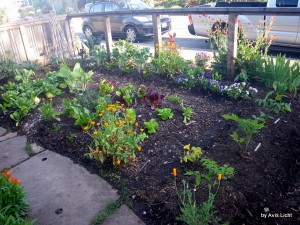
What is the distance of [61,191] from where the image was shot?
283 centimetres

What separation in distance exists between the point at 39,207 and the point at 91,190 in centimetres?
52

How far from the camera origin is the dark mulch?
2424 mm

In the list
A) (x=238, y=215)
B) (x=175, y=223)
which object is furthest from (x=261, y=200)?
(x=175, y=223)

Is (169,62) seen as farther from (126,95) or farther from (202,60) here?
(126,95)

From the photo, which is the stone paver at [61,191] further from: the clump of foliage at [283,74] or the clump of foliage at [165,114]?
the clump of foliage at [283,74]

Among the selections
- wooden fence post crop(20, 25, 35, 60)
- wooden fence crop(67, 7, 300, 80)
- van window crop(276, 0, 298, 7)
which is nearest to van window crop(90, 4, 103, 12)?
wooden fence post crop(20, 25, 35, 60)

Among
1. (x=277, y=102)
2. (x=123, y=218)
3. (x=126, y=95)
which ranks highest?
(x=126, y=95)

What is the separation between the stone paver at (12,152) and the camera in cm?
345

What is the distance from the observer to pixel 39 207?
2635 mm

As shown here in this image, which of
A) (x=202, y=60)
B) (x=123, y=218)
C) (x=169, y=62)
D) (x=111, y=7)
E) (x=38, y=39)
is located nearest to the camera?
(x=123, y=218)

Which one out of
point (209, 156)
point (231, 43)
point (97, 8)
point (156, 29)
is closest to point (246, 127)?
point (209, 156)

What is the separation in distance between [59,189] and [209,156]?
5.53 ft

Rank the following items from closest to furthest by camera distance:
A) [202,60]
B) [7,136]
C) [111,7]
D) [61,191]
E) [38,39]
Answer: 1. [61,191]
2. [7,136]
3. [202,60]
4. [38,39]
5. [111,7]

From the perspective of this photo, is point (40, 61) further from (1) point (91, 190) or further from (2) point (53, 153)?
(1) point (91, 190)
